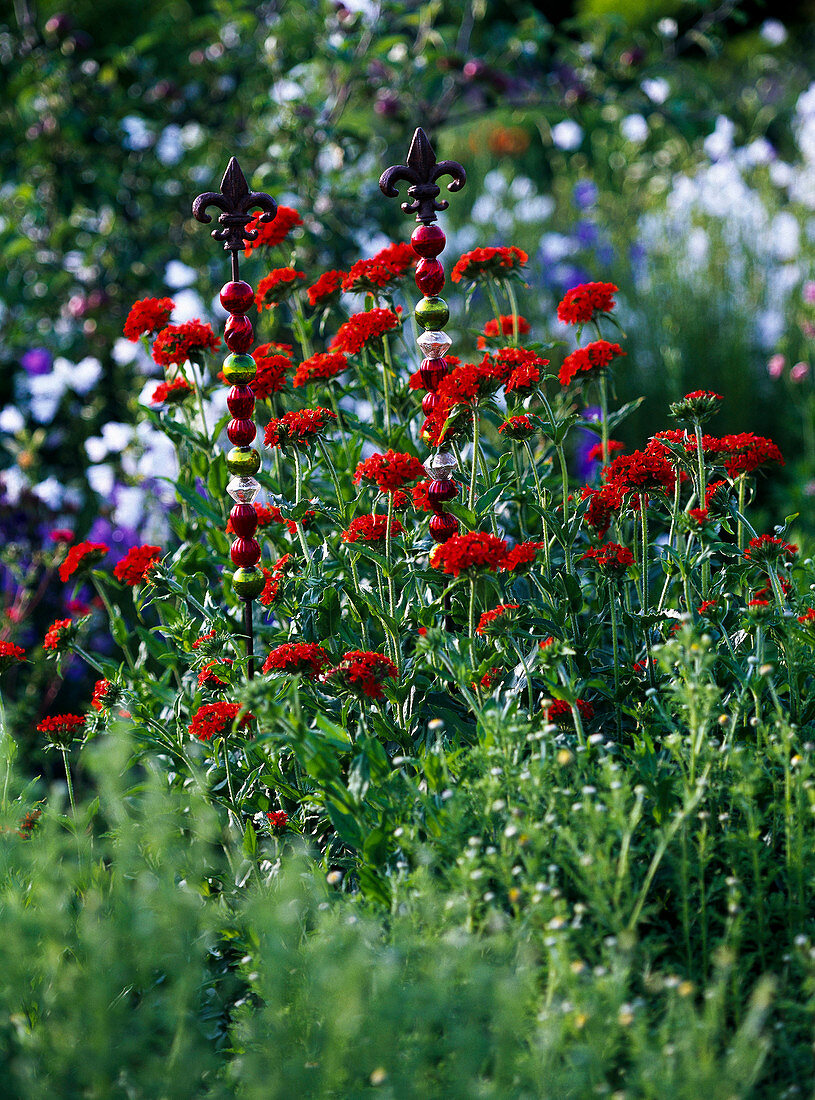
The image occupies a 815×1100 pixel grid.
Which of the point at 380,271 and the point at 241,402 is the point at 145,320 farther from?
the point at 380,271

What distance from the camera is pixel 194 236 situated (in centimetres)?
430

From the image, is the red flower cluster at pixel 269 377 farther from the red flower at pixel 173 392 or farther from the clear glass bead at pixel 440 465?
the clear glass bead at pixel 440 465

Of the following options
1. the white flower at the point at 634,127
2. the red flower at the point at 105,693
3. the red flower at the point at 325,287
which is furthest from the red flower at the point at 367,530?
the white flower at the point at 634,127

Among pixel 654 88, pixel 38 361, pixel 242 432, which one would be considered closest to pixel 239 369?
pixel 242 432

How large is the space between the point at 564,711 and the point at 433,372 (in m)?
0.69

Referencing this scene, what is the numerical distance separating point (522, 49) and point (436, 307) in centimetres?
219

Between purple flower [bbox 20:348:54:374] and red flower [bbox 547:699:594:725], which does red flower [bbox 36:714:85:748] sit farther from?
purple flower [bbox 20:348:54:374]

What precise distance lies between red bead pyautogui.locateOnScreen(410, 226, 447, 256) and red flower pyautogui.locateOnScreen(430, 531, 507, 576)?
26.4 inches

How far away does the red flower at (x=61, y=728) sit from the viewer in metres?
1.84

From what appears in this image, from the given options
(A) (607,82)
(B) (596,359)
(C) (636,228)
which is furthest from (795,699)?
(C) (636,228)

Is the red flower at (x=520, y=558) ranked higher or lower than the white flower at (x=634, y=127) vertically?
higher

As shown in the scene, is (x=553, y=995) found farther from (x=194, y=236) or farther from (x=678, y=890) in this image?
(x=194, y=236)

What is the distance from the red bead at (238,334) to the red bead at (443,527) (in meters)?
0.50

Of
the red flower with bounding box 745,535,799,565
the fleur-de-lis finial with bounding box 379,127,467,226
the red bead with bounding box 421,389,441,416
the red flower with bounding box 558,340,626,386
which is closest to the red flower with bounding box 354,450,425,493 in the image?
the red bead with bounding box 421,389,441,416
